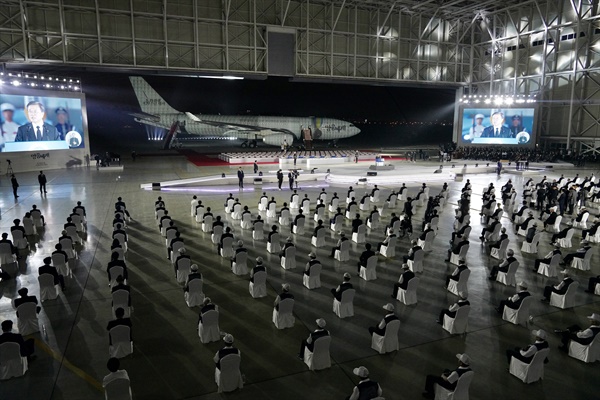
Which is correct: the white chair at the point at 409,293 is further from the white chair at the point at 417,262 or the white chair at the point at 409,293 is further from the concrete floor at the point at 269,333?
the white chair at the point at 417,262

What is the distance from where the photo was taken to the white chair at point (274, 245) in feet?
43.2

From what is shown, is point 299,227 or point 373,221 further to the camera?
point 373,221

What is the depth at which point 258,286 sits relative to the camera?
9828mm

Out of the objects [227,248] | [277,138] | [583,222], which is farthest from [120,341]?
[277,138]

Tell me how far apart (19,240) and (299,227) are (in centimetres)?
948

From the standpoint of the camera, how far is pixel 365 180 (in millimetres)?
28906

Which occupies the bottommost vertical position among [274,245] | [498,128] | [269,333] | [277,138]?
[269,333]

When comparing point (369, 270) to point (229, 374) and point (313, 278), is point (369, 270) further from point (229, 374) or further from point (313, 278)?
point (229, 374)

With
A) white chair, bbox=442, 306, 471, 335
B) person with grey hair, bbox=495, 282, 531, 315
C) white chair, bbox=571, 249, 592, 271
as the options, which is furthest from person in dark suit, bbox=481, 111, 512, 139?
white chair, bbox=442, 306, 471, 335

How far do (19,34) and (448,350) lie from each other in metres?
36.6

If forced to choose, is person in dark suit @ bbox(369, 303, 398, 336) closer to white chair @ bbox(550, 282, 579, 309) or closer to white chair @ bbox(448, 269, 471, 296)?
white chair @ bbox(448, 269, 471, 296)

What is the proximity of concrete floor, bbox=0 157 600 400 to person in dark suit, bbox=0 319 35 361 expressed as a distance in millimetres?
314

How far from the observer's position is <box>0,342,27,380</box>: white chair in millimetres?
6535

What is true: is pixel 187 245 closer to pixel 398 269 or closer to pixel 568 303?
pixel 398 269
